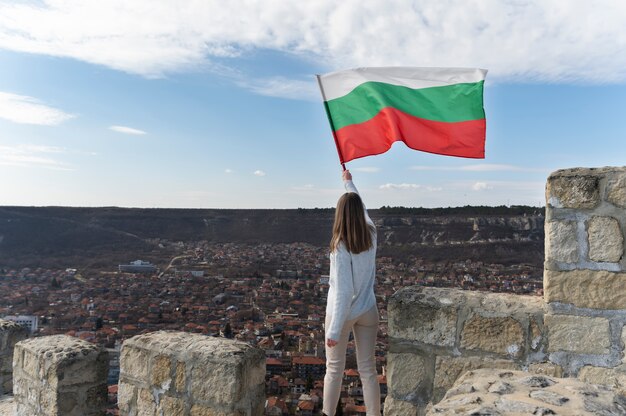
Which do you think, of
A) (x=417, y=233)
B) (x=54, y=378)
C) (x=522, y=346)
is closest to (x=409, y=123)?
(x=522, y=346)

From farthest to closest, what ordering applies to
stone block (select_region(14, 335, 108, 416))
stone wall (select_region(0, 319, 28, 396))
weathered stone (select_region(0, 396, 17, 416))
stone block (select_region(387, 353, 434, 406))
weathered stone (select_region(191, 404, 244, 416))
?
stone wall (select_region(0, 319, 28, 396)), weathered stone (select_region(0, 396, 17, 416)), stone block (select_region(14, 335, 108, 416)), stone block (select_region(387, 353, 434, 406)), weathered stone (select_region(191, 404, 244, 416))

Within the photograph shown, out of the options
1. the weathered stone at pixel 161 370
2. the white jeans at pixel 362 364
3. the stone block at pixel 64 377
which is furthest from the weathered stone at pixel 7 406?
the white jeans at pixel 362 364

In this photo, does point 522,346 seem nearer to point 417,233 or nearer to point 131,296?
point 131,296

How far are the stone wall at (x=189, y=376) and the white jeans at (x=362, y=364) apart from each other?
0.40 m

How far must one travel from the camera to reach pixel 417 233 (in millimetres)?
18797

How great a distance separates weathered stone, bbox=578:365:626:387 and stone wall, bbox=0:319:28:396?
13.6ft

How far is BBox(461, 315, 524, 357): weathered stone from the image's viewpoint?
2.57 metres

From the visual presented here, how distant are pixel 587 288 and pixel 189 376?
2099 millimetres

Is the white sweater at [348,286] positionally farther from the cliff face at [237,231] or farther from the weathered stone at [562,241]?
the cliff face at [237,231]

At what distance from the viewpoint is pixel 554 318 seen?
99.1 inches

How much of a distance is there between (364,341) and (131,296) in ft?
44.2

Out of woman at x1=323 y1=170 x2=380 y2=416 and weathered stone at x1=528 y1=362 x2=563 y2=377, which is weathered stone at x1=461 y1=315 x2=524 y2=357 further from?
woman at x1=323 y1=170 x2=380 y2=416

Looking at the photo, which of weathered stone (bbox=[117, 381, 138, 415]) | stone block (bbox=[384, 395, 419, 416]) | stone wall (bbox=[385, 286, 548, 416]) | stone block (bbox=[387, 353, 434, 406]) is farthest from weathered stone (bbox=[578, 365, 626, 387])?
weathered stone (bbox=[117, 381, 138, 415])

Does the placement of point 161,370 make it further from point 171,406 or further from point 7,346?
point 7,346
